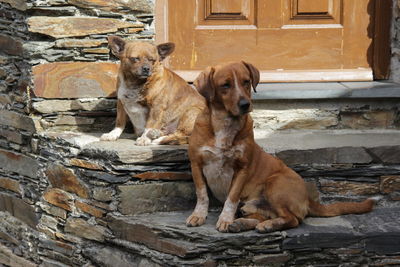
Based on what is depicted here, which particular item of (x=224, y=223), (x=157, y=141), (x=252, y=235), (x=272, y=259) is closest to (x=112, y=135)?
(x=157, y=141)

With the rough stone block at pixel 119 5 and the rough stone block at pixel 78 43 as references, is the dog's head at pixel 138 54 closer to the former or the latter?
the rough stone block at pixel 78 43

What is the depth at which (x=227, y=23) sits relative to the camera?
18.9ft

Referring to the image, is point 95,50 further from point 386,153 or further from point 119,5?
point 386,153

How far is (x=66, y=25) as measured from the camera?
5156mm

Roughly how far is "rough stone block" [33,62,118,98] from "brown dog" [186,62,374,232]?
1.11 metres

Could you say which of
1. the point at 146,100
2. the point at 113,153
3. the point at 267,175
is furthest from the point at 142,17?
the point at 267,175

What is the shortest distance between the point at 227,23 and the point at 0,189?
8.03 ft

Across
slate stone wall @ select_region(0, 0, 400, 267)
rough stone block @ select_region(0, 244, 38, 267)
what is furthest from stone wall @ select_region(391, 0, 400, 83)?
rough stone block @ select_region(0, 244, 38, 267)

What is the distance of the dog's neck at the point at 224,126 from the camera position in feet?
14.5

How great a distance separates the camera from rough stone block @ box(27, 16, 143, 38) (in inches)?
203

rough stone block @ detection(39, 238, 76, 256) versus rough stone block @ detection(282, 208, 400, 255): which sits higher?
rough stone block @ detection(282, 208, 400, 255)

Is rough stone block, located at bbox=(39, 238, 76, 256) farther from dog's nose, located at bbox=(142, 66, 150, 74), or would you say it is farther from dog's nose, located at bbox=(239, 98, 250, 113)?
dog's nose, located at bbox=(239, 98, 250, 113)

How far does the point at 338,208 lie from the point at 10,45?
115 inches

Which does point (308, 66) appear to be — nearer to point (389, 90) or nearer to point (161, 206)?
point (389, 90)
